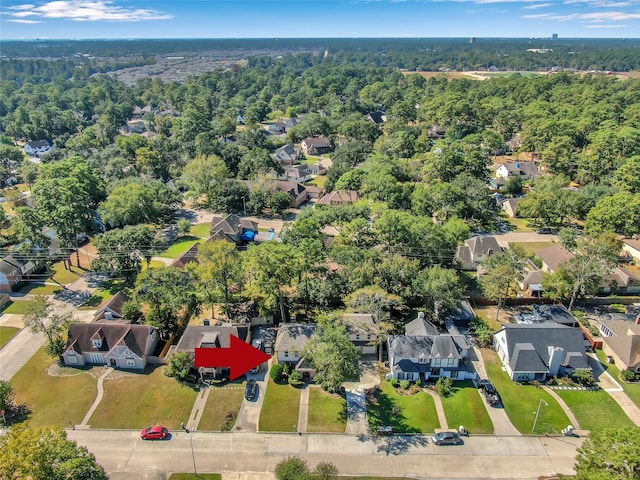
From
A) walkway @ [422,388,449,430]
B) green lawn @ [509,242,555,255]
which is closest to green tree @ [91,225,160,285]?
walkway @ [422,388,449,430]

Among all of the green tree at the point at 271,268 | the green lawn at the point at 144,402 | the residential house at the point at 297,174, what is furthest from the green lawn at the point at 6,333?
the residential house at the point at 297,174

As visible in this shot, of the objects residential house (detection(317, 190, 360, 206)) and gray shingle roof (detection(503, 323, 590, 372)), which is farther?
residential house (detection(317, 190, 360, 206))

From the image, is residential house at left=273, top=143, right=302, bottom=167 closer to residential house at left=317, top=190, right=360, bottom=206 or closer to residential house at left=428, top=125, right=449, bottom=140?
residential house at left=317, top=190, right=360, bottom=206

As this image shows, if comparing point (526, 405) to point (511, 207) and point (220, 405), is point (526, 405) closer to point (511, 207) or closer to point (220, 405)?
point (220, 405)

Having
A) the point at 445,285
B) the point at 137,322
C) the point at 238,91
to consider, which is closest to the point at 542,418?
the point at 445,285

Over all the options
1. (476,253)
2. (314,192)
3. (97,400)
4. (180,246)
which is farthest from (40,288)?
(476,253)

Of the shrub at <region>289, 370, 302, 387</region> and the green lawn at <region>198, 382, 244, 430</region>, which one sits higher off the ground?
the shrub at <region>289, 370, 302, 387</region>

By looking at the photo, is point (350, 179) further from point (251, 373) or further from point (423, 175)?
point (251, 373)
